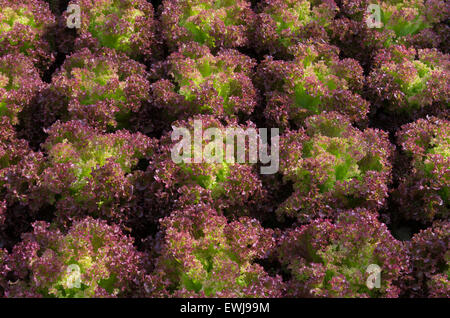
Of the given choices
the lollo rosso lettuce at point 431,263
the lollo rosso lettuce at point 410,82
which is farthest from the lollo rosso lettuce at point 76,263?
the lollo rosso lettuce at point 410,82

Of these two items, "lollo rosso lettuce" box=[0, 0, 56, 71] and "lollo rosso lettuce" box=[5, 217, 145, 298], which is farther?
"lollo rosso lettuce" box=[0, 0, 56, 71]

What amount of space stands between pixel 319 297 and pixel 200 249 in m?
0.86

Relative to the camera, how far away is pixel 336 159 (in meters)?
4.27

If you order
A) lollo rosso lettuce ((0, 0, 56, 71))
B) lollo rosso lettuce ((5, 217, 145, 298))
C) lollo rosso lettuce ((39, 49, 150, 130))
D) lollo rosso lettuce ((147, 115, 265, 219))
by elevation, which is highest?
lollo rosso lettuce ((0, 0, 56, 71))

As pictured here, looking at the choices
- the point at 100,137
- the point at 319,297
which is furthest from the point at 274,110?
the point at 319,297

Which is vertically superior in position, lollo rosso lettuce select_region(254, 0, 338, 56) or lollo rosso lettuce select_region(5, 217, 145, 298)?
lollo rosso lettuce select_region(254, 0, 338, 56)

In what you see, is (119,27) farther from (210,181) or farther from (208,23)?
(210,181)

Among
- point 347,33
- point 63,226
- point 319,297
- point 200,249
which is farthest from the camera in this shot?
point 347,33

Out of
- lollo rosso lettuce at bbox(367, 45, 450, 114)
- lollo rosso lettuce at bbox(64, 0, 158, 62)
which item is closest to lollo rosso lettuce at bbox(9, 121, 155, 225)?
lollo rosso lettuce at bbox(64, 0, 158, 62)

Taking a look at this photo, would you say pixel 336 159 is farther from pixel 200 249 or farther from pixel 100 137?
pixel 100 137

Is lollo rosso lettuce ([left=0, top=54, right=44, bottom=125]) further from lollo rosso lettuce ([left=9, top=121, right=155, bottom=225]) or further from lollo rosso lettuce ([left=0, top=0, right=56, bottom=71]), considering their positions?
lollo rosso lettuce ([left=9, top=121, right=155, bottom=225])
